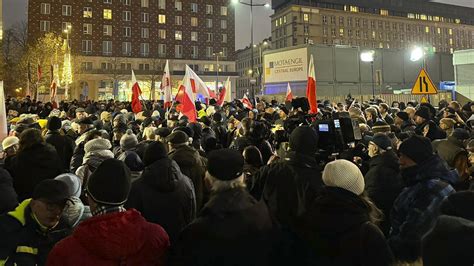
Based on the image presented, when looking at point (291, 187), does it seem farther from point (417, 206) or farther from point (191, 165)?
point (191, 165)

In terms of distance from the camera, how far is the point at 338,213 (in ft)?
8.95

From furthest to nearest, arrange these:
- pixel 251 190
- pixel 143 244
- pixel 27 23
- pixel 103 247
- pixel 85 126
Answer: pixel 27 23 → pixel 85 126 → pixel 251 190 → pixel 143 244 → pixel 103 247

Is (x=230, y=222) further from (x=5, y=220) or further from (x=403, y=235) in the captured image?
(x=403, y=235)

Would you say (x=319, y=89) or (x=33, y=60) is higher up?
(x=33, y=60)

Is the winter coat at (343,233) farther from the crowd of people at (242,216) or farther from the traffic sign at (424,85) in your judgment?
the traffic sign at (424,85)

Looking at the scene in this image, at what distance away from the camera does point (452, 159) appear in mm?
5977

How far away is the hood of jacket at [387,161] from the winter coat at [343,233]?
2.56 metres

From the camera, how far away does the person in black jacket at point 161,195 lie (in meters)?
4.09

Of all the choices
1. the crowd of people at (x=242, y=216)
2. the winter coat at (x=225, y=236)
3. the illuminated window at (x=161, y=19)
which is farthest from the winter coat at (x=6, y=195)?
the illuminated window at (x=161, y=19)

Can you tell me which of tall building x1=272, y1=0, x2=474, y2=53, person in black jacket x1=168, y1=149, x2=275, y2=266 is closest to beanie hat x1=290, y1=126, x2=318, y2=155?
person in black jacket x1=168, y1=149, x2=275, y2=266

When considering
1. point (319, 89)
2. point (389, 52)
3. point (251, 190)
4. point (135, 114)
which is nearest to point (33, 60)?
point (319, 89)

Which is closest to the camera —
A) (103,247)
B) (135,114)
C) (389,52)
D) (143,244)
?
(103,247)

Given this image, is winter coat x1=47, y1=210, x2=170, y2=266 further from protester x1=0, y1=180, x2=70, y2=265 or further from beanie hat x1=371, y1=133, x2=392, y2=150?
beanie hat x1=371, y1=133, x2=392, y2=150

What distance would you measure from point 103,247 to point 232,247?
77cm
